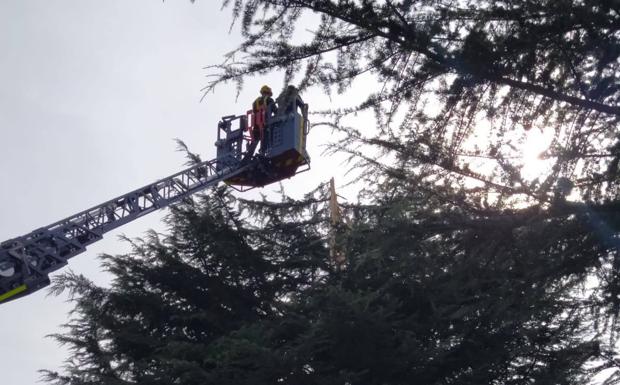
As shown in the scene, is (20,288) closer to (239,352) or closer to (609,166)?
(239,352)

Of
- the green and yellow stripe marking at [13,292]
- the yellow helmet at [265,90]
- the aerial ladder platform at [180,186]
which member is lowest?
the green and yellow stripe marking at [13,292]

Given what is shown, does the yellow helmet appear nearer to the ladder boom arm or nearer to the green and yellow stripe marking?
the ladder boom arm

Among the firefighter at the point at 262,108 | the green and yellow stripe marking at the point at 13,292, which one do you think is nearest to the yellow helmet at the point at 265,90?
the firefighter at the point at 262,108

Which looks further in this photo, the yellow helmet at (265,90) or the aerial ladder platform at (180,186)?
the yellow helmet at (265,90)

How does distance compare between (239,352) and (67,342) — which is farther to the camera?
(67,342)

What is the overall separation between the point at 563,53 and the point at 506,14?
0.51 metres

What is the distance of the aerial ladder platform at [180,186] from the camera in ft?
40.2

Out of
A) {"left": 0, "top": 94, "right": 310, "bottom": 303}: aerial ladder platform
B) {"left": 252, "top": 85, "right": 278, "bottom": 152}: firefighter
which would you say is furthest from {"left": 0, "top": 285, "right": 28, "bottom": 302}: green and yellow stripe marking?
{"left": 252, "top": 85, "right": 278, "bottom": 152}: firefighter

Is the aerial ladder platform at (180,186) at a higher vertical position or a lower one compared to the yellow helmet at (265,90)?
lower

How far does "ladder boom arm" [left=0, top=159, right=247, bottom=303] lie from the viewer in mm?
12203

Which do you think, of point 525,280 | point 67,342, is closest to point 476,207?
point 525,280

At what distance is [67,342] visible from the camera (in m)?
12.9

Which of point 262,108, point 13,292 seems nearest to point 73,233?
point 13,292

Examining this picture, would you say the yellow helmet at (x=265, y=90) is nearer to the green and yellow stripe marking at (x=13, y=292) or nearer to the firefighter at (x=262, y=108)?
the firefighter at (x=262, y=108)
